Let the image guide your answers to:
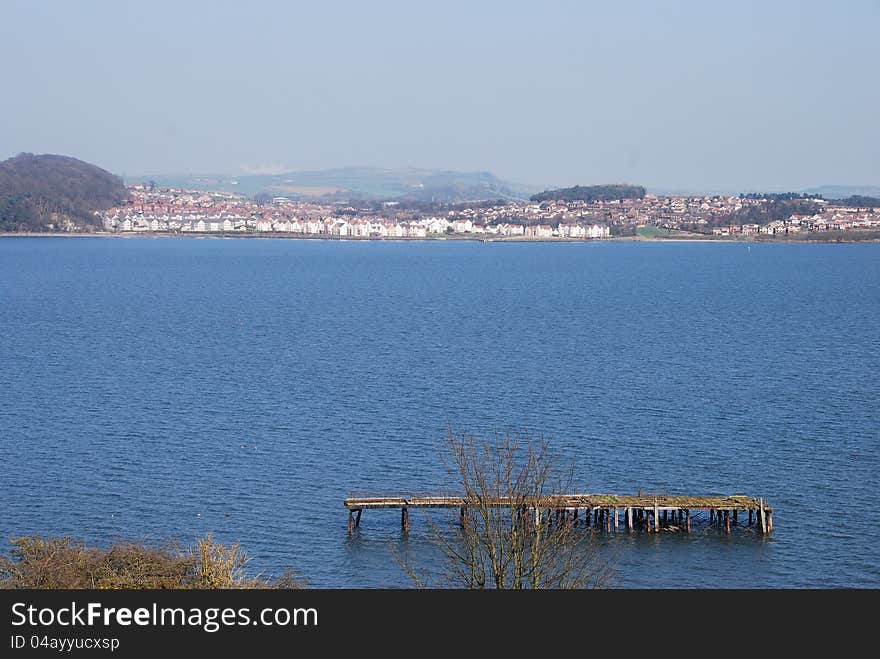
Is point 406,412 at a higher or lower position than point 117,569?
lower

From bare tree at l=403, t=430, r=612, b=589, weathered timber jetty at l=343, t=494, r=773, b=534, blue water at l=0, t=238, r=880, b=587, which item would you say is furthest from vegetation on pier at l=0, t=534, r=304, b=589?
weathered timber jetty at l=343, t=494, r=773, b=534

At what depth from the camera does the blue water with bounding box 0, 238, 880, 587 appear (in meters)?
25.2

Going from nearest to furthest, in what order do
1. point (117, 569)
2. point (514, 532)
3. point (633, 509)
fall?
point (117, 569) → point (514, 532) → point (633, 509)

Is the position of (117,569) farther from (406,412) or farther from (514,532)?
(406,412)

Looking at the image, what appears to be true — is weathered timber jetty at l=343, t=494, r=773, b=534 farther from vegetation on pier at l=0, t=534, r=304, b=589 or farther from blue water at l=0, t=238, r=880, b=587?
vegetation on pier at l=0, t=534, r=304, b=589

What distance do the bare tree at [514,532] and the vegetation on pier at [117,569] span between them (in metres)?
3.05

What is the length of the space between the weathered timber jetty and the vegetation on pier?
749 centimetres

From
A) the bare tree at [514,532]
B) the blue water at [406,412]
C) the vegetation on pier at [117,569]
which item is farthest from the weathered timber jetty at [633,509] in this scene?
the vegetation on pier at [117,569]

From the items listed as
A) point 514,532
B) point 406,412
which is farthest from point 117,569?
point 406,412

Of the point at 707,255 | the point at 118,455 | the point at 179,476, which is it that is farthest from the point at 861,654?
the point at 707,255

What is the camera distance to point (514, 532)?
17781 millimetres

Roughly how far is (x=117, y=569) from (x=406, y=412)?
66.2ft

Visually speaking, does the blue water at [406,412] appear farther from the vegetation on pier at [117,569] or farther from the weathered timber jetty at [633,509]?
the vegetation on pier at [117,569]

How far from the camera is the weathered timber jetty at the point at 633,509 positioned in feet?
85.5
